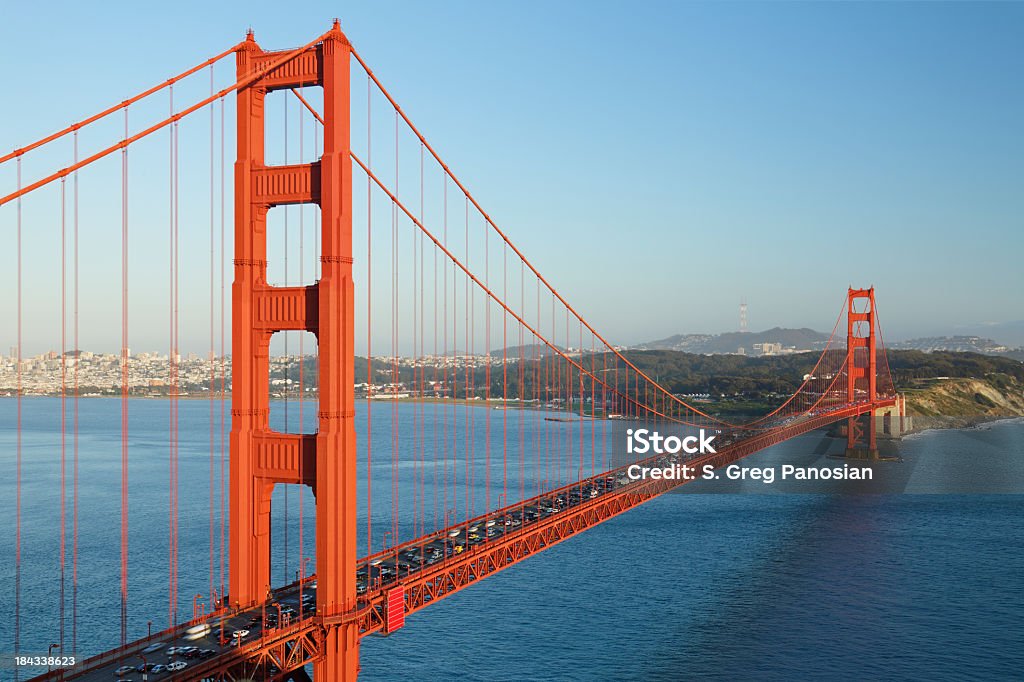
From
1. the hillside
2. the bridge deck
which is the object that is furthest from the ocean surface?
the hillside

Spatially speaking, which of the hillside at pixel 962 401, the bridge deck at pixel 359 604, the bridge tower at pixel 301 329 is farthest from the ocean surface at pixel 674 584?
the hillside at pixel 962 401

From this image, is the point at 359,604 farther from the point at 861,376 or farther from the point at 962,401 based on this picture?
the point at 962,401

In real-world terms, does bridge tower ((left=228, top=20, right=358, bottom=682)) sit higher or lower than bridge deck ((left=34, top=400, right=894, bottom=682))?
higher

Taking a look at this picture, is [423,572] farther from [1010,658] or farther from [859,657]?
[1010,658]

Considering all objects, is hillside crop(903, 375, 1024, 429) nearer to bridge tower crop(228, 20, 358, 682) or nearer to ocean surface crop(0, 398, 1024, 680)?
ocean surface crop(0, 398, 1024, 680)

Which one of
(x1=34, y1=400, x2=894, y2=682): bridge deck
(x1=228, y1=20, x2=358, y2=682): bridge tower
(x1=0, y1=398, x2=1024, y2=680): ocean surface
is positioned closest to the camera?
(x1=34, y1=400, x2=894, y2=682): bridge deck

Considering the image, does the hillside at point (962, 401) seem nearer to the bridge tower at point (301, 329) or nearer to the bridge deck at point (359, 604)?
the bridge deck at point (359, 604)
